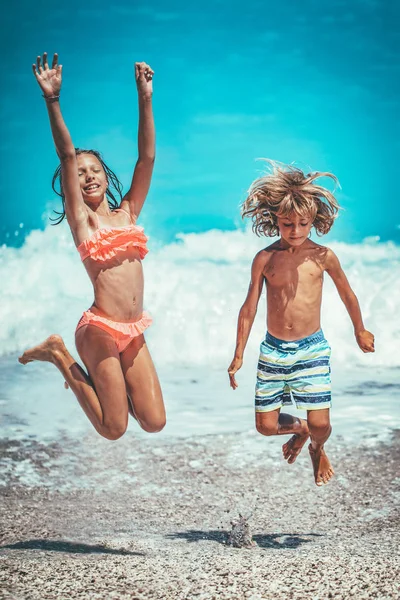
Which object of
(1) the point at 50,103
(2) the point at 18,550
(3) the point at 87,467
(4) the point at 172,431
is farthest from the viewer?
(4) the point at 172,431

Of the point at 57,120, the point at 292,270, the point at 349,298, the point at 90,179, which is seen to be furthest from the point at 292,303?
the point at 57,120

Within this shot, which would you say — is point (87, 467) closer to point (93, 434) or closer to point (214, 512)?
point (93, 434)

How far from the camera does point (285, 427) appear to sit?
3773 millimetres

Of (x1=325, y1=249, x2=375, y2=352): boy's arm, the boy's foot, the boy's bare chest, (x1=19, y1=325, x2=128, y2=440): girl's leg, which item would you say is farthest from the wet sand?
the boy's bare chest

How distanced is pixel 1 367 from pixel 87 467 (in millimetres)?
2248

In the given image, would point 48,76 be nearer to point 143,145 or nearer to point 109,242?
point 143,145

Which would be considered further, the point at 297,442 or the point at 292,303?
the point at 297,442

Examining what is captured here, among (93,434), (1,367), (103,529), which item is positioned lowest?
(103,529)

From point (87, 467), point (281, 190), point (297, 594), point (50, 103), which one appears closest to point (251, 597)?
point (297, 594)

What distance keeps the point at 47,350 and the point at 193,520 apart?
247 cm

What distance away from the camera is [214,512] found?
18.9 feet

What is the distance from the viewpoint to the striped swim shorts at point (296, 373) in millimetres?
3668

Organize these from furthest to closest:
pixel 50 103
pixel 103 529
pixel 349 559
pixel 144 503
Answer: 1. pixel 144 503
2. pixel 103 529
3. pixel 349 559
4. pixel 50 103

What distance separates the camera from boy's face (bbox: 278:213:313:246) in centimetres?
354
